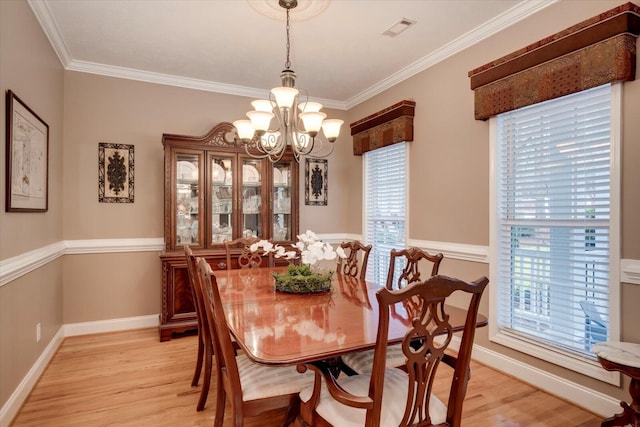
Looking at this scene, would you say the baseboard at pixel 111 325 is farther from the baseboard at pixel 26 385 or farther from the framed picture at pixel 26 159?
the framed picture at pixel 26 159

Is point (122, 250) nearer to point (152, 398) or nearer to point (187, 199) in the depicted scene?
point (187, 199)

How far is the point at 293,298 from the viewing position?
7.06 feet

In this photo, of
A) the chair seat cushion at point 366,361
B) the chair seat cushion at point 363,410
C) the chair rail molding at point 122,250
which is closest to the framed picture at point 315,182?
the chair rail molding at point 122,250

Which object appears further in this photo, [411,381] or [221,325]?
[221,325]

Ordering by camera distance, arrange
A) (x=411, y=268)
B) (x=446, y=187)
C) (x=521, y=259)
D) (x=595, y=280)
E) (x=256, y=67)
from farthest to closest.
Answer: (x=256, y=67)
(x=446, y=187)
(x=521, y=259)
(x=411, y=268)
(x=595, y=280)

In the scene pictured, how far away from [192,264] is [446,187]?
2.32 meters

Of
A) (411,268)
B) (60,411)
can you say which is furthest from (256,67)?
(60,411)

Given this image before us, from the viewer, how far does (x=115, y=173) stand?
3822mm

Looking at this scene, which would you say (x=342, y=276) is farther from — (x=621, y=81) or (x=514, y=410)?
(x=621, y=81)

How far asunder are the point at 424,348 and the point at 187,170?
125 inches

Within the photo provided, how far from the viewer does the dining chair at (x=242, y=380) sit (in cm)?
154

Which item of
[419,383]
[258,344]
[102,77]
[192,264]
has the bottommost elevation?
[419,383]

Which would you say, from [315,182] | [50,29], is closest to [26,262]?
[50,29]

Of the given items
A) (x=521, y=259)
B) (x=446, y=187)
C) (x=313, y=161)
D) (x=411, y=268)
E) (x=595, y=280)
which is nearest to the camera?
(x=595, y=280)
